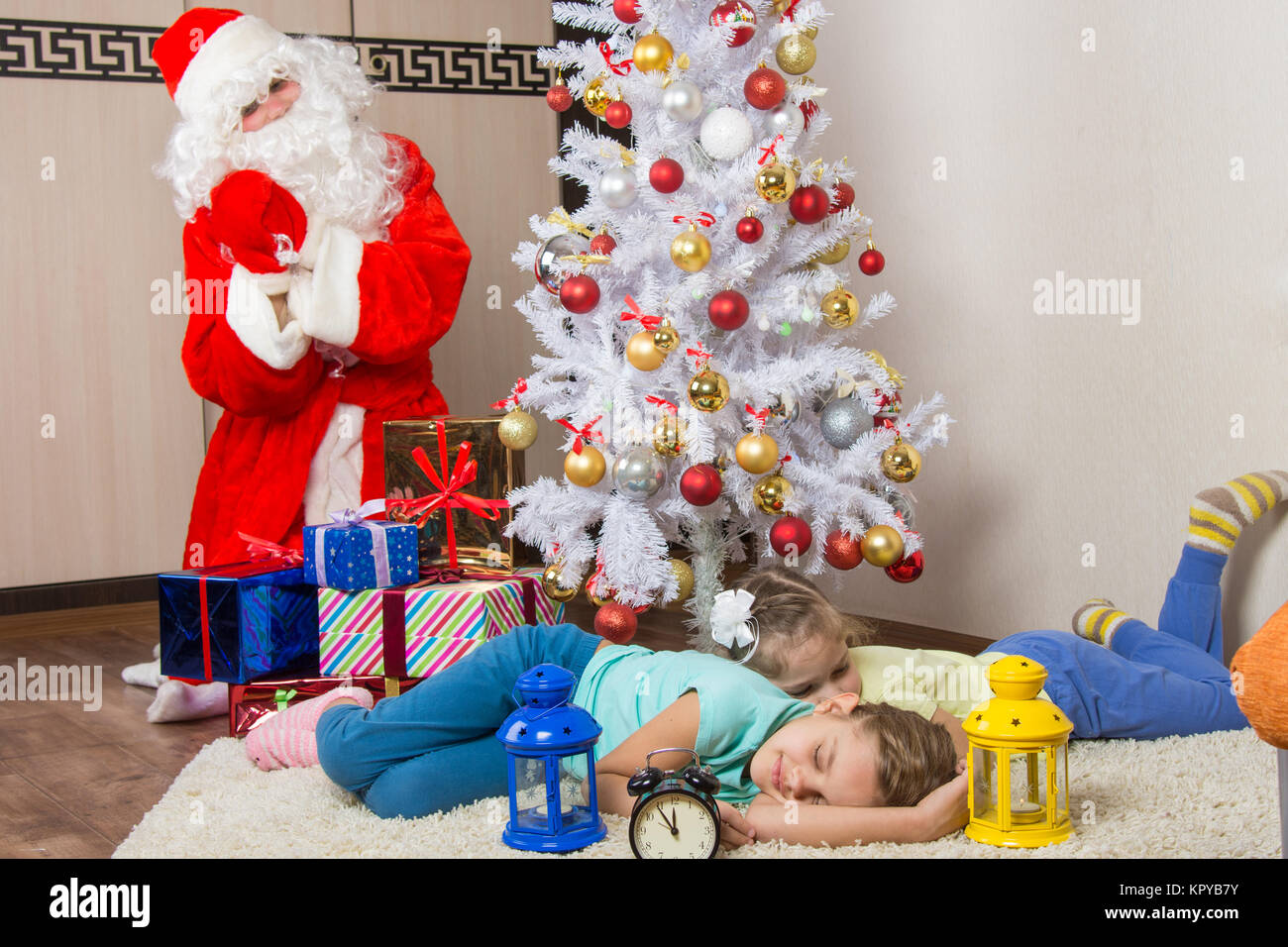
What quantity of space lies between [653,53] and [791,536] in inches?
34.0

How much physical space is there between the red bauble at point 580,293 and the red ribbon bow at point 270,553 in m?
0.68

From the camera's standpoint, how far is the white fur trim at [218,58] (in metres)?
2.51

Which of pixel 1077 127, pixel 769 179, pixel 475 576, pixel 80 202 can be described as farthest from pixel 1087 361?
pixel 80 202

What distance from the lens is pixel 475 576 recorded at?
7.29ft

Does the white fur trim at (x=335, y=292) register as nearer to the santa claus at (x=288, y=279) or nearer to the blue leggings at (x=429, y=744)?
the santa claus at (x=288, y=279)

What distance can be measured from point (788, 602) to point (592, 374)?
693 mm

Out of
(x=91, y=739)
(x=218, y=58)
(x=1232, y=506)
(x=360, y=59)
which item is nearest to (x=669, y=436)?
(x=1232, y=506)

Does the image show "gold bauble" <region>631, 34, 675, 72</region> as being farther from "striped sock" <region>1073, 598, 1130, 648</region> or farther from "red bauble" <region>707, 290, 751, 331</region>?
"striped sock" <region>1073, 598, 1130, 648</region>

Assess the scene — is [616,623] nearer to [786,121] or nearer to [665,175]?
[665,175]

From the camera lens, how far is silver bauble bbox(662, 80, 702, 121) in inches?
83.5

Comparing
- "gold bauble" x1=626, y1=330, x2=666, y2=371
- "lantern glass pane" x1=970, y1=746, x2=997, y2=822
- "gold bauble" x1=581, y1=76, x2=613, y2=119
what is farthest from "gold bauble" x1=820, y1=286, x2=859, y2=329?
"lantern glass pane" x1=970, y1=746, x2=997, y2=822

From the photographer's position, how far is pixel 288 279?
2398 millimetres

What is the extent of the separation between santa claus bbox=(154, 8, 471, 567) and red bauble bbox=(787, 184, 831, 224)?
806mm
